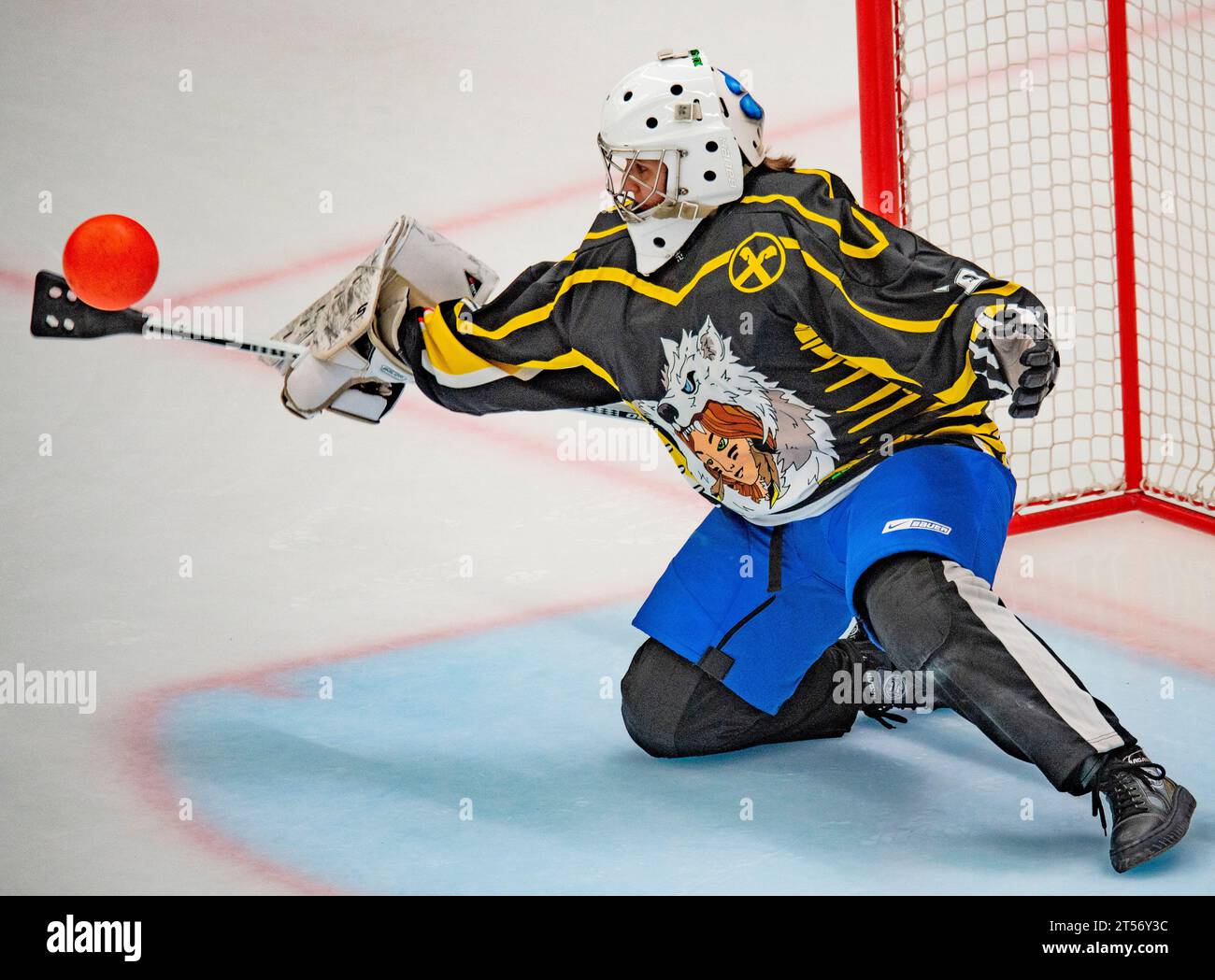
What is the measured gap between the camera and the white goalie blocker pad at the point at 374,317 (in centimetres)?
331

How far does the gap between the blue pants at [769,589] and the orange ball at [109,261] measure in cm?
117

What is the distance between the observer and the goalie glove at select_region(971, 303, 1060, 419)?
8.48ft

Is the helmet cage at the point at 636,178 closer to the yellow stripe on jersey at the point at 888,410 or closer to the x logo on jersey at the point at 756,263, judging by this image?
the x logo on jersey at the point at 756,263

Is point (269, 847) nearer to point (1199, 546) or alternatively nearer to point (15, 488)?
point (15, 488)

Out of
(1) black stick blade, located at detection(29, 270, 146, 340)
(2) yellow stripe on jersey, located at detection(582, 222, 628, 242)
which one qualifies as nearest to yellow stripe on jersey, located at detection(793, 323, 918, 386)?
(2) yellow stripe on jersey, located at detection(582, 222, 628, 242)

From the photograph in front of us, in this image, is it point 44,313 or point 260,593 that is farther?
point 260,593

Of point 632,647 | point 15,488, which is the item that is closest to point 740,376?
point 632,647

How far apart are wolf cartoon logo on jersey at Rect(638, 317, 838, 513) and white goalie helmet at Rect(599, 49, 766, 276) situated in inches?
7.3

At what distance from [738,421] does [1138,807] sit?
3.06ft

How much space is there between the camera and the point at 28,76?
20.6 feet

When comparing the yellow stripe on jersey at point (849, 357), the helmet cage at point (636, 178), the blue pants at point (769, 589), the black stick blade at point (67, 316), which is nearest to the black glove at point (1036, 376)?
the yellow stripe on jersey at point (849, 357)

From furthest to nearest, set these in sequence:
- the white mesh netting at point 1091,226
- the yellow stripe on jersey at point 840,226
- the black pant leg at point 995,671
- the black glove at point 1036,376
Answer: the white mesh netting at point 1091,226, the yellow stripe on jersey at point 840,226, the black pant leg at point 995,671, the black glove at point 1036,376

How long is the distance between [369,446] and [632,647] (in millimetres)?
1290

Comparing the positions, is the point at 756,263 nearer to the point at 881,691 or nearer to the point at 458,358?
the point at 458,358
